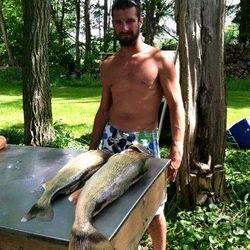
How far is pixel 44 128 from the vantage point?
231 inches

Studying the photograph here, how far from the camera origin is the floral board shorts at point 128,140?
2875 mm

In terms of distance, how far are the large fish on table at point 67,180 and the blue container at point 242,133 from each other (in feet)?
14.7

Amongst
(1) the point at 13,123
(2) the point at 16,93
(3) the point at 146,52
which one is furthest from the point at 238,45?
(3) the point at 146,52

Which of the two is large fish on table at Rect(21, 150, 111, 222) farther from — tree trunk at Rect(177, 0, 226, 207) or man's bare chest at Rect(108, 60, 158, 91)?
tree trunk at Rect(177, 0, 226, 207)

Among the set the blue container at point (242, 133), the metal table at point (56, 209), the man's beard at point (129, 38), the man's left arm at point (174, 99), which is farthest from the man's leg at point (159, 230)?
the blue container at point (242, 133)

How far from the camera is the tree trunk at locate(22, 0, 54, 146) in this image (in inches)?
224

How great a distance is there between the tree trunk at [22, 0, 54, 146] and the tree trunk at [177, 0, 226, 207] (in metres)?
2.59

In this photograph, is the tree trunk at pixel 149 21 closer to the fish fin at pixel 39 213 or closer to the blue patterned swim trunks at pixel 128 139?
the blue patterned swim trunks at pixel 128 139

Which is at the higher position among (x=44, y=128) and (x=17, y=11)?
(x=17, y=11)

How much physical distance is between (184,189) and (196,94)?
91 cm

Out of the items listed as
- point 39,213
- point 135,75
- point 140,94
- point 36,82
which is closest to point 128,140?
point 140,94

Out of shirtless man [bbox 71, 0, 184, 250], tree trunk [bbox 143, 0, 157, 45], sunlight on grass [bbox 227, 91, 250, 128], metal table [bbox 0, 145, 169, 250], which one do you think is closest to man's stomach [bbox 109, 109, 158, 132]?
shirtless man [bbox 71, 0, 184, 250]

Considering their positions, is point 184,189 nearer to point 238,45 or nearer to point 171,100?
point 171,100

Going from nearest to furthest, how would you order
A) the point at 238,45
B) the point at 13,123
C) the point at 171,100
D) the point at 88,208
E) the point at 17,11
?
the point at 88,208
the point at 171,100
the point at 13,123
the point at 238,45
the point at 17,11
